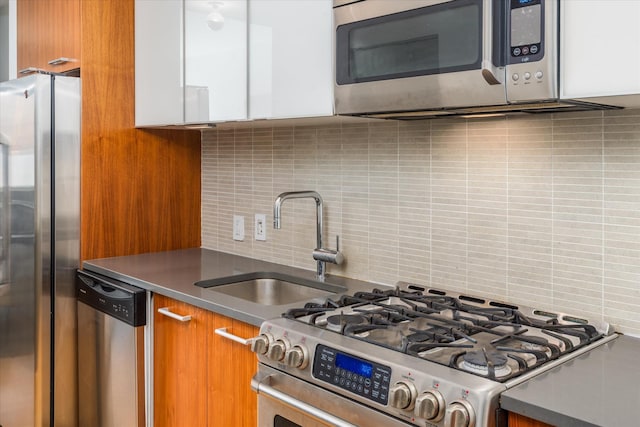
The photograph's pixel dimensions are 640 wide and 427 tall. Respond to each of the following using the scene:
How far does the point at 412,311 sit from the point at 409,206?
463 mm

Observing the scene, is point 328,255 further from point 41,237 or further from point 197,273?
point 41,237

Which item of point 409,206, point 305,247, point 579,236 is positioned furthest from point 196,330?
point 579,236

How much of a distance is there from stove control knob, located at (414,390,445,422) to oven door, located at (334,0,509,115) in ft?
2.19

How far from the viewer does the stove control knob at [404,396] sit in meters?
1.21

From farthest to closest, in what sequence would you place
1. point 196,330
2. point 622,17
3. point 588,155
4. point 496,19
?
point 196,330, point 588,155, point 496,19, point 622,17

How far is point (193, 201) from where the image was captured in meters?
2.90

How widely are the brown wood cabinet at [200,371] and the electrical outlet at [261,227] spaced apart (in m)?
0.61

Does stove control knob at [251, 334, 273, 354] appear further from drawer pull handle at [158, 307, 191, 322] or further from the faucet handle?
the faucet handle

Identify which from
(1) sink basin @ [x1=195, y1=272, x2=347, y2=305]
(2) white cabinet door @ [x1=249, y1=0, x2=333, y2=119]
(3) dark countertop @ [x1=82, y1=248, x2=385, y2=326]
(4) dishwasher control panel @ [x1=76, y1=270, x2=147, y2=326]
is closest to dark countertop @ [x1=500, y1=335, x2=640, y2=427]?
(3) dark countertop @ [x1=82, y1=248, x2=385, y2=326]

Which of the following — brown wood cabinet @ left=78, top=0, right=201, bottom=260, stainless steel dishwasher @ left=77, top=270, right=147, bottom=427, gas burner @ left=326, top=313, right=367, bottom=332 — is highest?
brown wood cabinet @ left=78, top=0, right=201, bottom=260

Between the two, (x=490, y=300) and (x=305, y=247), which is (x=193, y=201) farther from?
(x=490, y=300)

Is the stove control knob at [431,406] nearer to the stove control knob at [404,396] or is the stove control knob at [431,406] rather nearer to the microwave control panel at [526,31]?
the stove control knob at [404,396]

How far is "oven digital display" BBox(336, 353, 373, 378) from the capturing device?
Result: 1.31 meters

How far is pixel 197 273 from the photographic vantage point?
7.54 ft
